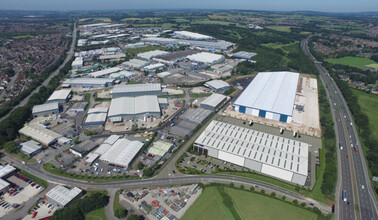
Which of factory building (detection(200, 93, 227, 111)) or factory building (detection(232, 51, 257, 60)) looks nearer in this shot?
factory building (detection(200, 93, 227, 111))

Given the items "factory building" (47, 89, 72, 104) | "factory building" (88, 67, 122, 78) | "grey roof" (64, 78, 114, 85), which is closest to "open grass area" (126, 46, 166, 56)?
"factory building" (88, 67, 122, 78)

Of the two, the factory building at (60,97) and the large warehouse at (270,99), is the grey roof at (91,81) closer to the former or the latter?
the factory building at (60,97)

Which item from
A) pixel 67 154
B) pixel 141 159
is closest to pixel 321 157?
pixel 141 159

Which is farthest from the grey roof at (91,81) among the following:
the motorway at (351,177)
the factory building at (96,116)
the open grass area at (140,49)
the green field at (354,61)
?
the green field at (354,61)

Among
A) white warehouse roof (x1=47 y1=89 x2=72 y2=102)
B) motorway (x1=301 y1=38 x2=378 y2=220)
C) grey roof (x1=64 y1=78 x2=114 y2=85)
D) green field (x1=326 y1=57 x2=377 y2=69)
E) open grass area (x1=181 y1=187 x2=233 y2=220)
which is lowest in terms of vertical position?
open grass area (x1=181 y1=187 x2=233 y2=220)

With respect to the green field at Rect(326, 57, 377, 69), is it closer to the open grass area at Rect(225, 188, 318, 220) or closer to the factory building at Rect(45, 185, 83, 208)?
the open grass area at Rect(225, 188, 318, 220)
